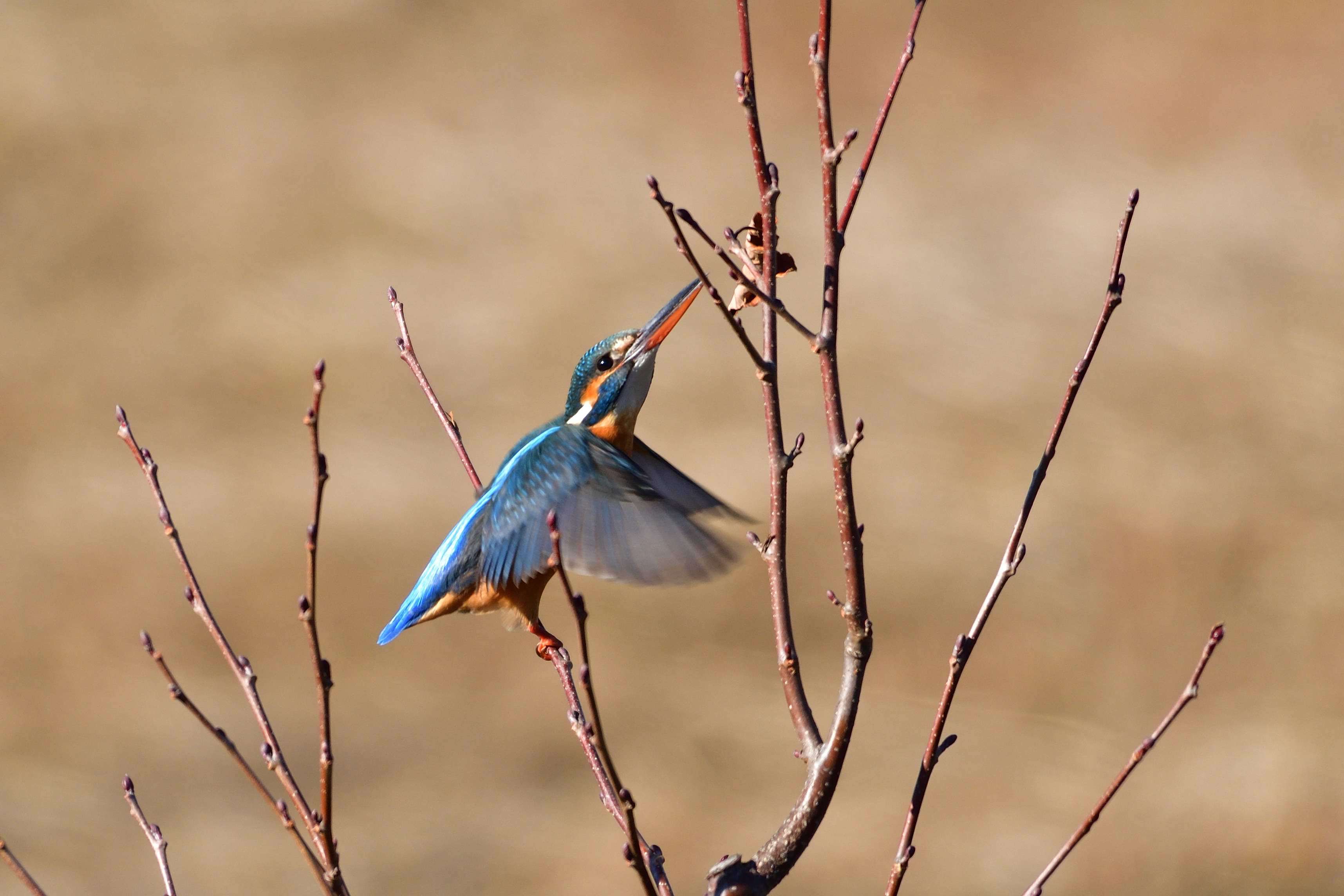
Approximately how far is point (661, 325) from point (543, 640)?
2.56ft

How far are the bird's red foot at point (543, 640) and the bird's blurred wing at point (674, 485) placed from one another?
40 cm

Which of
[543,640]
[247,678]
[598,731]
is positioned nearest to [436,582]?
[543,640]

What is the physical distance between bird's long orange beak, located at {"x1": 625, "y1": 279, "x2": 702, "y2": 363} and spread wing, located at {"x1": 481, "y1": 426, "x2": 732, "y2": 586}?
0.76 ft

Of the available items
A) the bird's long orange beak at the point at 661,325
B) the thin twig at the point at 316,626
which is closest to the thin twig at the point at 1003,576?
the thin twig at the point at 316,626

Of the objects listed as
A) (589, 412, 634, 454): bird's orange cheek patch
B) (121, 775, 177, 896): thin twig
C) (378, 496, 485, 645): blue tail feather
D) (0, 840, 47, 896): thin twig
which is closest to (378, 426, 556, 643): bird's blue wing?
(378, 496, 485, 645): blue tail feather

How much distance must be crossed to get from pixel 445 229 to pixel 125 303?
276 cm

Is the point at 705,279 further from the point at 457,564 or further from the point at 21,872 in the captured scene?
the point at 457,564

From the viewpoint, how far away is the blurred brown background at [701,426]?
8.30 meters

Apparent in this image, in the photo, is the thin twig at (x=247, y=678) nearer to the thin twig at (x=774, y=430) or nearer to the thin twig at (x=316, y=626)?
the thin twig at (x=316, y=626)

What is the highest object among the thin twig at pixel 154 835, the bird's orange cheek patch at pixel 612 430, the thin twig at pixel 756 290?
the bird's orange cheek patch at pixel 612 430

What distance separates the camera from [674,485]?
3.12 meters

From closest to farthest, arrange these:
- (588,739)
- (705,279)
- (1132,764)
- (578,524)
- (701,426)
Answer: (705,279), (1132,764), (588,739), (578,524), (701,426)

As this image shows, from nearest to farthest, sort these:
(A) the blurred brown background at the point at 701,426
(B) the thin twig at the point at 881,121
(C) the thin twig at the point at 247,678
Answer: (C) the thin twig at the point at 247,678 < (B) the thin twig at the point at 881,121 < (A) the blurred brown background at the point at 701,426

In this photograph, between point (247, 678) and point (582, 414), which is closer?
point (247, 678)
